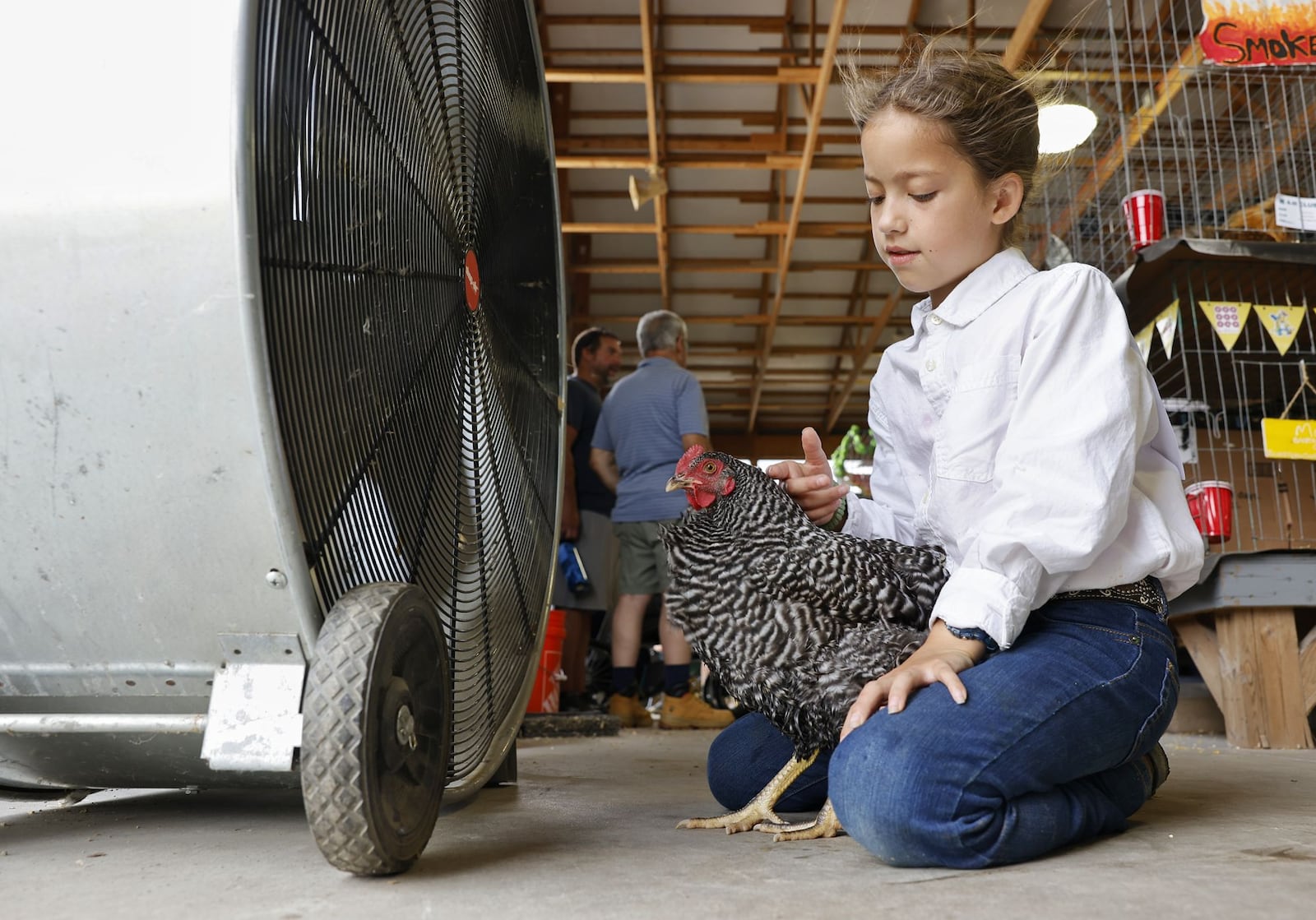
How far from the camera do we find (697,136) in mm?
8953

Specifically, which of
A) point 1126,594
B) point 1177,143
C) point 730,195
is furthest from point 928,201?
point 730,195

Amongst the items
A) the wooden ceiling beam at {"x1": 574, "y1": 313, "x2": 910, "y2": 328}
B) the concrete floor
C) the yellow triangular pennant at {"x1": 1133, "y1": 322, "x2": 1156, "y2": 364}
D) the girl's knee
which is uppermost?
the wooden ceiling beam at {"x1": 574, "y1": 313, "x2": 910, "y2": 328}

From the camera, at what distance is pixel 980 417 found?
4.29 ft

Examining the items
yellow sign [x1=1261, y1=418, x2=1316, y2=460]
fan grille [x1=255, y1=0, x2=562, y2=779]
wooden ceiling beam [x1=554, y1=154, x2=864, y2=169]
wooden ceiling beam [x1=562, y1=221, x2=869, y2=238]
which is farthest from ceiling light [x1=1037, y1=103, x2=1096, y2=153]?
wooden ceiling beam [x1=562, y1=221, x2=869, y2=238]

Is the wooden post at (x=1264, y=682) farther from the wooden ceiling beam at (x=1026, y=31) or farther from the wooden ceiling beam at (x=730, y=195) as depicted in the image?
the wooden ceiling beam at (x=730, y=195)

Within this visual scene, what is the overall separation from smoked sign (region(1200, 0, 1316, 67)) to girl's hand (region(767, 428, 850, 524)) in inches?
101

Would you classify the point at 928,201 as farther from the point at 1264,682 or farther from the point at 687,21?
the point at 687,21

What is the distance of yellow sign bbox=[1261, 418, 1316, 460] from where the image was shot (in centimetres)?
339

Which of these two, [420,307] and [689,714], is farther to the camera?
[689,714]

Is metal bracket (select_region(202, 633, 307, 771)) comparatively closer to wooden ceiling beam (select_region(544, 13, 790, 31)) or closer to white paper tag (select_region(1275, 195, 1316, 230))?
white paper tag (select_region(1275, 195, 1316, 230))

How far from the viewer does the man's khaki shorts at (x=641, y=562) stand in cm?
383

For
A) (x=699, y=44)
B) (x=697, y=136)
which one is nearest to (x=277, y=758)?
(x=699, y=44)

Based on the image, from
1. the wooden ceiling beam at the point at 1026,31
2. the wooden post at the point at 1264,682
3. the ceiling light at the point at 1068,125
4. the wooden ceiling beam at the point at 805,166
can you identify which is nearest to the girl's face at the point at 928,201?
the wooden post at the point at 1264,682

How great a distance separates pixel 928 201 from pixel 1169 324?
240 cm
